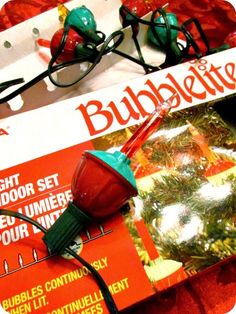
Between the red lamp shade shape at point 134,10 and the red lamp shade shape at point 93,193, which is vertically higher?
the red lamp shade shape at point 134,10

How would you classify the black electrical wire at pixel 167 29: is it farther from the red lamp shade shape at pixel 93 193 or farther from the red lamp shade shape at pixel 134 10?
the red lamp shade shape at pixel 93 193

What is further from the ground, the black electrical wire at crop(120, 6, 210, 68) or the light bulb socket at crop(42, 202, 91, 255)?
the black electrical wire at crop(120, 6, 210, 68)

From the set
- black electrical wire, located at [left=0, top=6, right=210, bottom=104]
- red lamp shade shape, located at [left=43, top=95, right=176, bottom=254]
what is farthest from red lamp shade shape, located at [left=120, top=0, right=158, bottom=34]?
red lamp shade shape, located at [left=43, top=95, right=176, bottom=254]

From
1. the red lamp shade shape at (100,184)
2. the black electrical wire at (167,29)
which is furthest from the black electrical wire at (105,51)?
the red lamp shade shape at (100,184)

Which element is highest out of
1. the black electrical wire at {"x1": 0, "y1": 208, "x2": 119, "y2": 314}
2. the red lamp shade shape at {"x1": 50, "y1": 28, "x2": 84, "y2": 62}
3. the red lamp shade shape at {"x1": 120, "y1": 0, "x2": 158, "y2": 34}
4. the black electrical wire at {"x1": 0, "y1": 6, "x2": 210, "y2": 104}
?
the red lamp shade shape at {"x1": 120, "y1": 0, "x2": 158, "y2": 34}

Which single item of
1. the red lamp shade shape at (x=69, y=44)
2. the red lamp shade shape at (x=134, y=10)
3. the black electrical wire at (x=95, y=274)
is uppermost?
the red lamp shade shape at (x=134, y=10)

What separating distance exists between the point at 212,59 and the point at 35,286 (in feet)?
1.12

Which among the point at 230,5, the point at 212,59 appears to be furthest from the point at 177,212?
the point at 230,5

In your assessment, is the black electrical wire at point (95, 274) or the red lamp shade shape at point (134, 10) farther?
the red lamp shade shape at point (134, 10)

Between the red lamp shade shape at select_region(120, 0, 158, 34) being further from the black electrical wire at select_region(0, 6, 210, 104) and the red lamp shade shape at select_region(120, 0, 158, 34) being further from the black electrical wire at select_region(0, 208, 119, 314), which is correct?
the black electrical wire at select_region(0, 208, 119, 314)

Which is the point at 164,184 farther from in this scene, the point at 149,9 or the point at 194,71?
the point at 149,9

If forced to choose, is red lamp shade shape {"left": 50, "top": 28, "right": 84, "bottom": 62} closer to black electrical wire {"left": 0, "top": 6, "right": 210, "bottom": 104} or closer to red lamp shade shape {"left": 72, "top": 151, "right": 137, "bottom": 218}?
black electrical wire {"left": 0, "top": 6, "right": 210, "bottom": 104}

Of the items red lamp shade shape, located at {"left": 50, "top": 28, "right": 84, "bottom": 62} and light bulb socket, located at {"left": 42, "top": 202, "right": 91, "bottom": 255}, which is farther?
red lamp shade shape, located at {"left": 50, "top": 28, "right": 84, "bottom": 62}

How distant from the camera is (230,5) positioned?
62 cm
